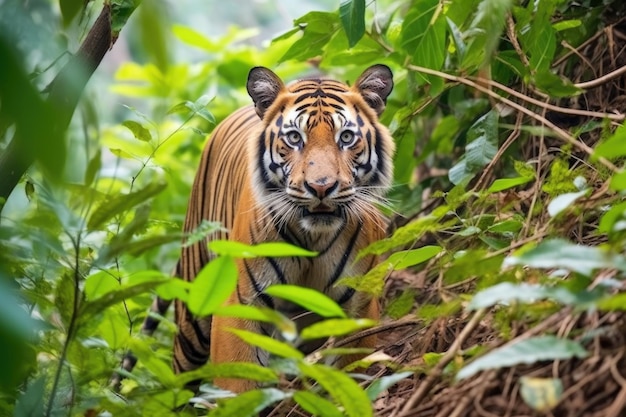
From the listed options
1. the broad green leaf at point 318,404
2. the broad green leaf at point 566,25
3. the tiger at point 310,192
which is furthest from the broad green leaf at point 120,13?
the broad green leaf at point 566,25

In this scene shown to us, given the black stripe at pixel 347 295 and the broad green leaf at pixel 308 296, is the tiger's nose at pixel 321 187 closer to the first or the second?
the black stripe at pixel 347 295

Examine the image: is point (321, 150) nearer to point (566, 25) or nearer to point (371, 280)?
point (371, 280)

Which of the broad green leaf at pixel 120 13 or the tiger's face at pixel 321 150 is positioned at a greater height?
the broad green leaf at pixel 120 13

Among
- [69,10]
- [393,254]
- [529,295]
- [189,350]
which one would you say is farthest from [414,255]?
[189,350]

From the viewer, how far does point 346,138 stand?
3.14 metres

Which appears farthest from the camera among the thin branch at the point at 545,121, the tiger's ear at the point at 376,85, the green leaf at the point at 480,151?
the tiger's ear at the point at 376,85

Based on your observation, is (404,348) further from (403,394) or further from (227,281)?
(227,281)

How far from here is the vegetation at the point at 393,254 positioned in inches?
31.9

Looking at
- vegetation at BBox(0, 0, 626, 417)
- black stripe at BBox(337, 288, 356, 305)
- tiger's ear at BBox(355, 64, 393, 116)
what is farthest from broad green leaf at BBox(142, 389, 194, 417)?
tiger's ear at BBox(355, 64, 393, 116)

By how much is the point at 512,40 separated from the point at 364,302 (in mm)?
1117

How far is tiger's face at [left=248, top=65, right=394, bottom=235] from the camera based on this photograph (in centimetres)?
297

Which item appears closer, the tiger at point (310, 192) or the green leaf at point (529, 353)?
the green leaf at point (529, 353)

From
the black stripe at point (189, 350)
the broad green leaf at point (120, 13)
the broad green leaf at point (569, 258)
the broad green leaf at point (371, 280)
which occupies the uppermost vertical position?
the broad green leaf at point (120, 13)

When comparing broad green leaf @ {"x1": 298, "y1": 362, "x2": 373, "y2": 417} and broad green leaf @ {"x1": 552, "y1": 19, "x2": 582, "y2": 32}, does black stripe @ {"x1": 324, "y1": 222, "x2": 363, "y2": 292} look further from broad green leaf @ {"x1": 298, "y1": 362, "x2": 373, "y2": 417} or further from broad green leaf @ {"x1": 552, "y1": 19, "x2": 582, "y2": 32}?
broad green leaf @ {"x1": 298, "y1": 362, "x2": 373, "y2": 417}
